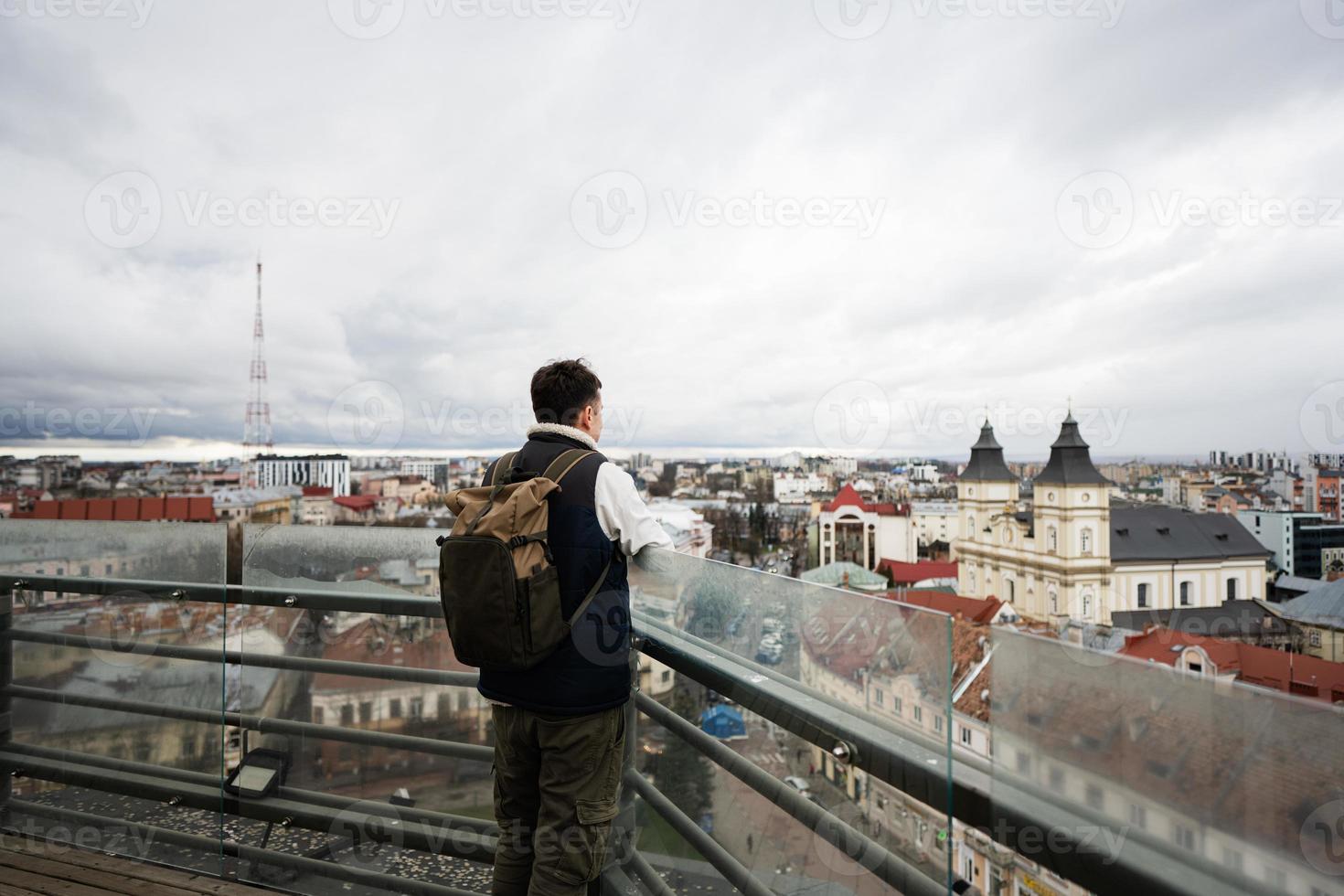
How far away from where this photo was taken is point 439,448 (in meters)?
51.6

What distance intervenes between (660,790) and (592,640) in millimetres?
499

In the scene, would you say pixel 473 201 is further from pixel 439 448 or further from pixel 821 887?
pixel 821 887

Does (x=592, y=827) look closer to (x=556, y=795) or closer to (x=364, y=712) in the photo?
(x=556, y=795)

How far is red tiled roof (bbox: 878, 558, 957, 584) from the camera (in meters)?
60.7

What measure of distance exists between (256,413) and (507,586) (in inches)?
2299

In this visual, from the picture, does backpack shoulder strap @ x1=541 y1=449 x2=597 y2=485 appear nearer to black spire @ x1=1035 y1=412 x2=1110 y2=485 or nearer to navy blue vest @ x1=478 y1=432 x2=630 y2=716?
navy blue vest @ x1=478 y1=432 x2=630 y2=716

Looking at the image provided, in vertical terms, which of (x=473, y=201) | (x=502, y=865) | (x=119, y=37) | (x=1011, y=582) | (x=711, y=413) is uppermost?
(x=473, y=201)

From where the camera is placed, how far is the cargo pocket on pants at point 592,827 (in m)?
1.69

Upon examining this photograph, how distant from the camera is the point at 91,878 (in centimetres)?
239

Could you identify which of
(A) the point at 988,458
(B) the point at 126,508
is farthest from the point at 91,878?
(A) the point at 988,458

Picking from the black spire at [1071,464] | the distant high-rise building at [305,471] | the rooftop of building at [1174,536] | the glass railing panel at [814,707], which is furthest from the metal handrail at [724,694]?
the rooftop of building at [1174,536]

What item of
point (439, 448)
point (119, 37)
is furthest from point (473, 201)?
point (119, 37)

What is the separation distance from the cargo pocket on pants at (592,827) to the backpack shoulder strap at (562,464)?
2.53ft

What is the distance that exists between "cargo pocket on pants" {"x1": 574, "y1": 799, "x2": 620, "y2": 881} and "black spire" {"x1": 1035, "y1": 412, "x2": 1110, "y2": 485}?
63121mm
